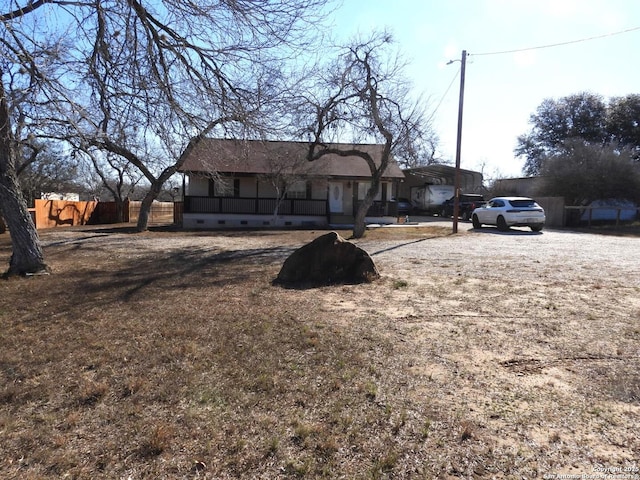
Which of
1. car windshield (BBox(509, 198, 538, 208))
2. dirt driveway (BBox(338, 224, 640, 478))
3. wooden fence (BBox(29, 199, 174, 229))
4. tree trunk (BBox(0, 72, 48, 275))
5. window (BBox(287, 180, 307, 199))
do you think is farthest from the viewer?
window (BBox(287, 180, 307, 199))

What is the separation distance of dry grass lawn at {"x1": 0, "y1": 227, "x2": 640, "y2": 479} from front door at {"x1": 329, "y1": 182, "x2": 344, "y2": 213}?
65.9ft

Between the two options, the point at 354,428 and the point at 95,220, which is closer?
the point at 354,428

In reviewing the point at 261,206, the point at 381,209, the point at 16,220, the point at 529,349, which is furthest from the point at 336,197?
the point at 529,349

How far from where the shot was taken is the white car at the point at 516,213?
1892 cm

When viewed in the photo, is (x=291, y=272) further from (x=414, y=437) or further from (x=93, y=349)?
(x=414, y=437)

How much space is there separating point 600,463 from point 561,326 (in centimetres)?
286

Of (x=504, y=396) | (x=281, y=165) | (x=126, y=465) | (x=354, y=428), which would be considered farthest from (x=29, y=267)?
(x=281, y=165)

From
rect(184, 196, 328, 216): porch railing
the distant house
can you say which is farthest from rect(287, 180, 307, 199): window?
rect(184, 196, 328, 216): porch railing

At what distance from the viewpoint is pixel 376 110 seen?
1598 cm

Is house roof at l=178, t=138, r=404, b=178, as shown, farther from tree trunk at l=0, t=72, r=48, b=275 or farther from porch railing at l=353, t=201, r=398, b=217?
tree trunk at l=0, t=72, r=48, b=275

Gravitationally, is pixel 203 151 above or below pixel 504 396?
above

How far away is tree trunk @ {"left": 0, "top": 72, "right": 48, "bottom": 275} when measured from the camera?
7.99 meters

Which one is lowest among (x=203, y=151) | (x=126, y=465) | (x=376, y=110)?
(x=126, y=465)

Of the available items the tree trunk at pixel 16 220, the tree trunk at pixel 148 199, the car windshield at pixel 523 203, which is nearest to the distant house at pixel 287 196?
→ the tree trunk at pixel 148 199
